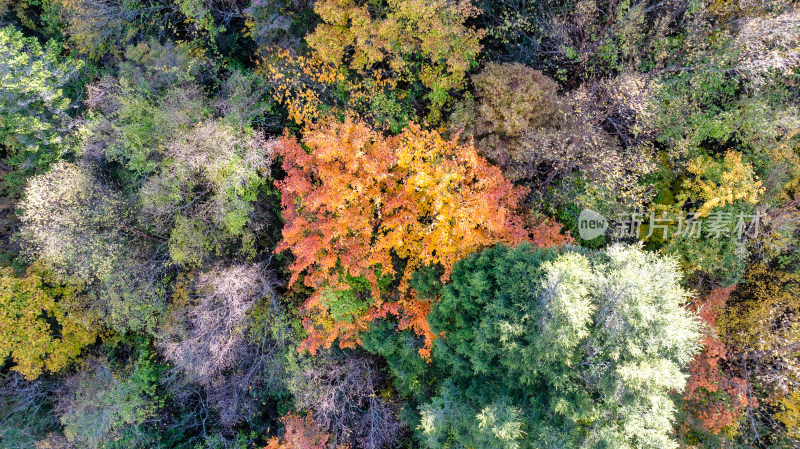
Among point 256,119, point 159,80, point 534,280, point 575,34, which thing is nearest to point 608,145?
point 575,34

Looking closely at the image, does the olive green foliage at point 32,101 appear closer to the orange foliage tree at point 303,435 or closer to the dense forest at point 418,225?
the dense forest at point 418,225

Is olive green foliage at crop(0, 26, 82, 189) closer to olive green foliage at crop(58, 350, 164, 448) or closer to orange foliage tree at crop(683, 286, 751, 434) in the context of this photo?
olive green foliage at crop(58, 350, 164, 448)

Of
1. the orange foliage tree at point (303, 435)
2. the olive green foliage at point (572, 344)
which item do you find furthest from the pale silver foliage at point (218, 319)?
the olive green foliage at point (572, 344)

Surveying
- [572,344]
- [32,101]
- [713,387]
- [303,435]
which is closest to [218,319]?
[303,435]

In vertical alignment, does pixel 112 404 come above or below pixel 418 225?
below

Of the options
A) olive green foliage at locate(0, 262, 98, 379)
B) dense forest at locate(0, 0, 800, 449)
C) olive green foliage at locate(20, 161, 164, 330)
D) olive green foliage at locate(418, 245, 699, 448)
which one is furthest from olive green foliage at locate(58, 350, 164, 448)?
olive green foliage at locate(418, 245, 699, 448)

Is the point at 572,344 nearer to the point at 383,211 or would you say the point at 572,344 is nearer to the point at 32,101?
the point at 383,211

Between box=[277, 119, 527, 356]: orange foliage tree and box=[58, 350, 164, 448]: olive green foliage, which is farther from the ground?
box=[277, 119, 527, 356]: orange foliage tree
